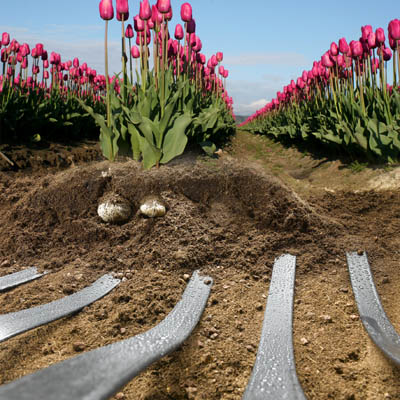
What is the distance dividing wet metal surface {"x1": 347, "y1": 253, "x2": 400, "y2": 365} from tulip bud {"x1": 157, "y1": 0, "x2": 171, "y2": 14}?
2.50 meters

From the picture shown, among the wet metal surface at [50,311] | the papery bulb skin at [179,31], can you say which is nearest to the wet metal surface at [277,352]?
the wet metal surface at [50,311]

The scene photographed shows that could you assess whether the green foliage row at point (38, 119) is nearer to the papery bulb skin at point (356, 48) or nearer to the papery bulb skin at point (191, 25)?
the papery bulb skin at point (191, 25)

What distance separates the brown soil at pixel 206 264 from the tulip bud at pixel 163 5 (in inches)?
50.2

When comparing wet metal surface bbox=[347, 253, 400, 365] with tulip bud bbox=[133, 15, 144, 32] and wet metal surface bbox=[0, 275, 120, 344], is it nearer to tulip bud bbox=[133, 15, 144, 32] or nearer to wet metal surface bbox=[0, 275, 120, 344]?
wet metal surface bbox=[0, 275, 120, 344]

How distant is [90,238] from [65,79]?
6.36 meters

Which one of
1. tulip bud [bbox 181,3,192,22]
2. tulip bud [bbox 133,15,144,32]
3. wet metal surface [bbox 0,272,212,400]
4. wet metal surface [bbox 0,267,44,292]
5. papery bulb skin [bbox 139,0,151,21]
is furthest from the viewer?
tulip bud [bbox 181,3,192,22]

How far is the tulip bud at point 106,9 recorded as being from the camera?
314 centimetres

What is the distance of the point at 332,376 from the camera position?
140 cm

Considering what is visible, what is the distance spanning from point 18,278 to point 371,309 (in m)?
1.96

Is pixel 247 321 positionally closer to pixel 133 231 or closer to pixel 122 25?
pixel 133 231

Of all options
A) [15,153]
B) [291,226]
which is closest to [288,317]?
[291,226]

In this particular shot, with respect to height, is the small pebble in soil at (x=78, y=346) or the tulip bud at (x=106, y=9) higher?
the tulip bud at (x=106, y=9)

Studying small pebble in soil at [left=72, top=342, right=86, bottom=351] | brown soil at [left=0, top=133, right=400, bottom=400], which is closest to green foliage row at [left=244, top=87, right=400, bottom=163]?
brown soil at [left=0, top=133, right=400, bottom=400]

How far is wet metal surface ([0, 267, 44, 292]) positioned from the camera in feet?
7.36
